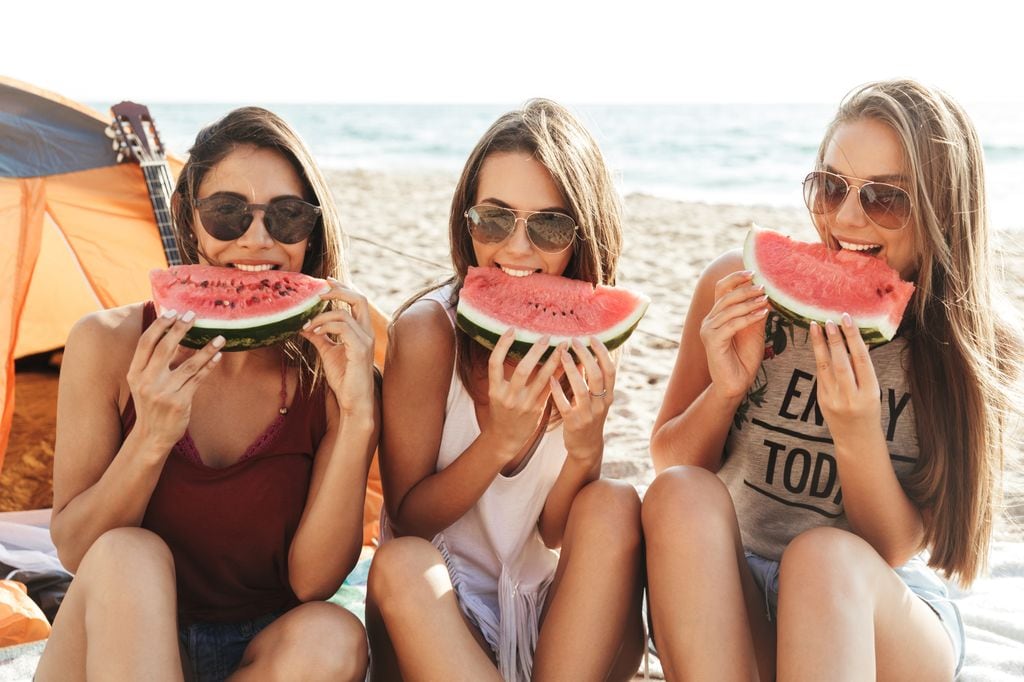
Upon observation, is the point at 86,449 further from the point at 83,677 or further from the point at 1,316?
the point at 1,316

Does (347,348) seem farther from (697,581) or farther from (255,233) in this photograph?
(697,581)

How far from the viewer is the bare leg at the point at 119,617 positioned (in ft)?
6.84

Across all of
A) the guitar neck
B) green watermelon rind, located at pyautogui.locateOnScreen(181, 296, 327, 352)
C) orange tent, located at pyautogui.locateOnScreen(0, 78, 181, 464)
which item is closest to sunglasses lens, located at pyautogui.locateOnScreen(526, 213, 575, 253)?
green watermelon rind, located at pyautogui.locateOnScreen(181, 296, 327, 352)

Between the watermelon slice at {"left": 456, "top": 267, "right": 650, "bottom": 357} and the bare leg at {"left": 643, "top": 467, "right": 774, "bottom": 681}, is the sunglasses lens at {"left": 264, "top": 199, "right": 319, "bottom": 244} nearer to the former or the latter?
the watermelon slice at {"left": 456, "top": 267, "right": 650, "bottom": 357}

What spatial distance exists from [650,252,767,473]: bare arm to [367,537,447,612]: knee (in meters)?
0.85

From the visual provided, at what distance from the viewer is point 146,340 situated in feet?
7.50

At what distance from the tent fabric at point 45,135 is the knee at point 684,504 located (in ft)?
10.4

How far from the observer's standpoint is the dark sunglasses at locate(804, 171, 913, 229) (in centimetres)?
248

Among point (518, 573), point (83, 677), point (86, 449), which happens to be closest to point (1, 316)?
point (86, 449)

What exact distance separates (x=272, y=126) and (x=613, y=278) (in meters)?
1.11

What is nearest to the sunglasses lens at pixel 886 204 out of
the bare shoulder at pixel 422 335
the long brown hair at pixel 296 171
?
the bare shoulder at pixel 422 335

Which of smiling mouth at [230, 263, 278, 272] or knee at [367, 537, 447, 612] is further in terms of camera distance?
smiling mouth at [230, 263, 278, 272]

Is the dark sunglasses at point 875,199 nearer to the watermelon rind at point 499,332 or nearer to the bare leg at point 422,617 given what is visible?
the watermelon rind at point 499,332

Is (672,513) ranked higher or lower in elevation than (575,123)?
lower
